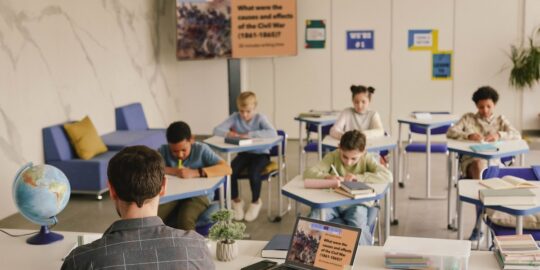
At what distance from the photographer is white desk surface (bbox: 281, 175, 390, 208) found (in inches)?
172

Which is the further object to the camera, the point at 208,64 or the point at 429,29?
the point at 208,64

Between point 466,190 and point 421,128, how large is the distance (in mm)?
3906

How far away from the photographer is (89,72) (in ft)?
29.5

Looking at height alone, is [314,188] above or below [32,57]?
below

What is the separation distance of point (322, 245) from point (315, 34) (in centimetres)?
848

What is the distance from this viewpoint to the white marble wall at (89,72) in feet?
24.1

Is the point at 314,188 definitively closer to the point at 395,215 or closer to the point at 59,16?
the point at 395,215

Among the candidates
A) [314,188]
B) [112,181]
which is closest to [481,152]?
[314,188]

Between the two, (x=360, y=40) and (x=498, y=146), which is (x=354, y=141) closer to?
(x=498, y=146)

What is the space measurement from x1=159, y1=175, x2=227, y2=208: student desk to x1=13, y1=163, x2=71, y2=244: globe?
3.22ft

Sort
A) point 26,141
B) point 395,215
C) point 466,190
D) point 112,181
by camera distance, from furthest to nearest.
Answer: point 26,141 < point 395,215 < point 466,190 < point 112,181

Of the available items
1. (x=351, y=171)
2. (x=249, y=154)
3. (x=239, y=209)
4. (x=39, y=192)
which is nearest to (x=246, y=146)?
(x=249, y=154)

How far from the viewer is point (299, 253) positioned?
3182 millimetres

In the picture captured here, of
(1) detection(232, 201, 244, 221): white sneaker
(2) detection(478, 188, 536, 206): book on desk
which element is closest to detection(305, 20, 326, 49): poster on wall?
(1) detection(232, 201, 244, 221): white sneaker
